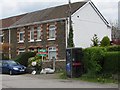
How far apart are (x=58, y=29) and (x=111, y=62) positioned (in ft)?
59.8

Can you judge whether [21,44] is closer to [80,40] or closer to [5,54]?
[5,54]

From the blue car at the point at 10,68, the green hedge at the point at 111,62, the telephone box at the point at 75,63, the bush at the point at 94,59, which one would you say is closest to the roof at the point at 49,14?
the blue car at the point at 10,68

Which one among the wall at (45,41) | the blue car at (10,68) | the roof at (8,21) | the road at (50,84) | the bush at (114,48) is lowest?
the road at (50,84)

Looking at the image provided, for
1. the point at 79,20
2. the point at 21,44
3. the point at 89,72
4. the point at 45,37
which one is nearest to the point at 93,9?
the point at 79,20

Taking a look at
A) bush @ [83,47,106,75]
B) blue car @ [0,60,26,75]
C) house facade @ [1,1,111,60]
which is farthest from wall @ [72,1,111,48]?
bush @ [83,47,106,75]

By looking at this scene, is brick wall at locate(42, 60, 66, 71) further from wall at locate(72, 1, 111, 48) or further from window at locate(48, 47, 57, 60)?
wall at locate(72, 1, 111, 48)

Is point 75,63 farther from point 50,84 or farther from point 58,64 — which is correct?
point 58,64

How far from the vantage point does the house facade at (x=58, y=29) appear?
3834cm

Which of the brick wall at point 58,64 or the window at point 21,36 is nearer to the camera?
the brick wall at point 58,64

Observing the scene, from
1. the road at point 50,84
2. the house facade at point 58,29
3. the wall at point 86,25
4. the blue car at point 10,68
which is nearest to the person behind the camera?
the road at point 50,84

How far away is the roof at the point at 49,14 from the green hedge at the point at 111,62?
16.9 m

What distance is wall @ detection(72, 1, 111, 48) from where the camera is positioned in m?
38.8

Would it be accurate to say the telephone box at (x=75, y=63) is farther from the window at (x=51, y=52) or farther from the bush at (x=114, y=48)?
the window at (x=51, y=52)

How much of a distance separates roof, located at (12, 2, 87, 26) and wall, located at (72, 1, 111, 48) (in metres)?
0.97
